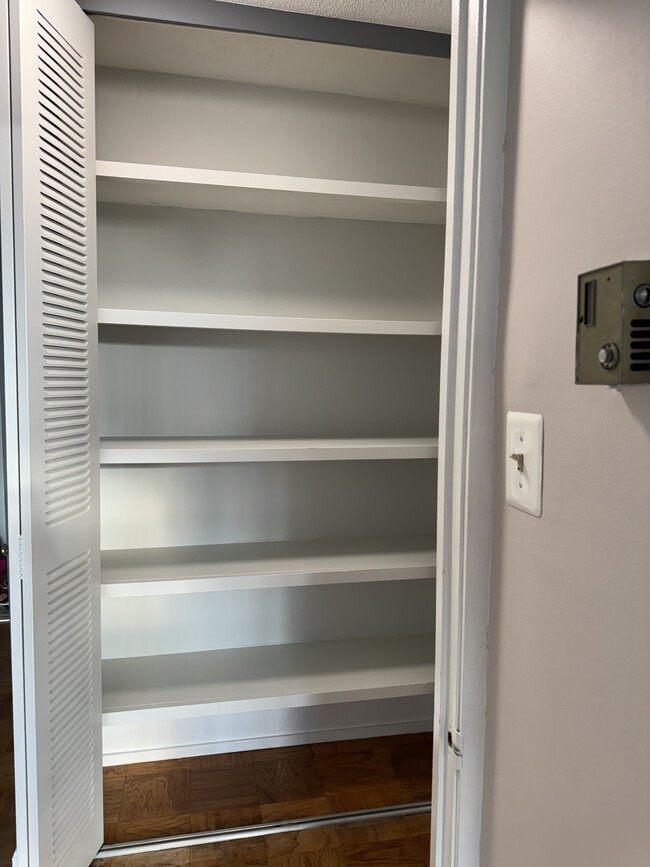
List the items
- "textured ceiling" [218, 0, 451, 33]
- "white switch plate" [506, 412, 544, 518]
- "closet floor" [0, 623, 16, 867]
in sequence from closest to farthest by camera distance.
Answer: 1. "white switch plate" [506, 412, 544, 518]
2. "closet floor" [0, 623, 16, 867]
3. "textured ceiling" [218, 0, 451, 33]

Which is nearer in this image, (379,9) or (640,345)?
(640,345)

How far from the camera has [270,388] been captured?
2.03 metres

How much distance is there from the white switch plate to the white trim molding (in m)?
0.05

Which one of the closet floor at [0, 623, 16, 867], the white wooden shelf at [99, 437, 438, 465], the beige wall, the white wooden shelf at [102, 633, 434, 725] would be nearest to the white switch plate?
the beige wall

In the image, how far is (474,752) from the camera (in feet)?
2.69

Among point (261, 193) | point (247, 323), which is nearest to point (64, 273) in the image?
point (247, 323)

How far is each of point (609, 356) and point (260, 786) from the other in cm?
182

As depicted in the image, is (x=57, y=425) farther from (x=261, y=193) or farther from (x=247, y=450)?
(x=261, y=193)

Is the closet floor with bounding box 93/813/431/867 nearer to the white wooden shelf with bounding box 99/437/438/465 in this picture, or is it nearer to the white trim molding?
the white trim molding

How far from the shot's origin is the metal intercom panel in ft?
1.58

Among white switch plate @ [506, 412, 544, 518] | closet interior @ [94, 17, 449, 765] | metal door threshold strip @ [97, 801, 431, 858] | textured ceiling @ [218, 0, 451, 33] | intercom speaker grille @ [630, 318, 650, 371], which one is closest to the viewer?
intercom speaker grille @ [630, 318, 650, 371]

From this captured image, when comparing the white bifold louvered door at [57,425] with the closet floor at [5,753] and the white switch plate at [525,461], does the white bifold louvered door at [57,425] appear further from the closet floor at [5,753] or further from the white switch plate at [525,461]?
the white switch plate at [525,461]

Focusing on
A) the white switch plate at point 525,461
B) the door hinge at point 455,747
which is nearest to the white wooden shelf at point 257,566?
the door hinge at point 455,747

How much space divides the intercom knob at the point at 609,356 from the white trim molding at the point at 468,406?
27cm
